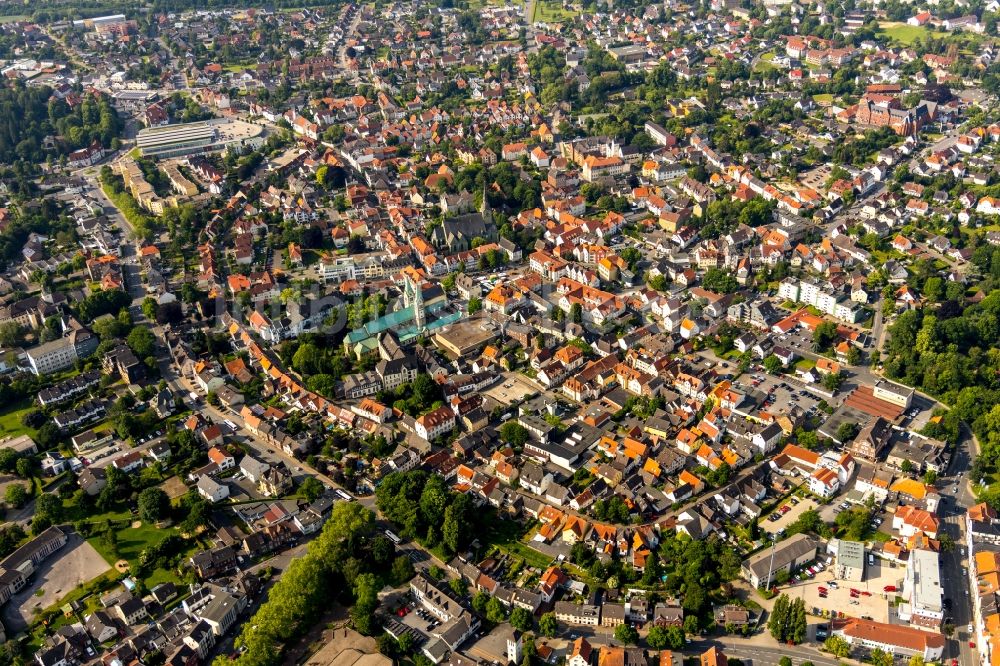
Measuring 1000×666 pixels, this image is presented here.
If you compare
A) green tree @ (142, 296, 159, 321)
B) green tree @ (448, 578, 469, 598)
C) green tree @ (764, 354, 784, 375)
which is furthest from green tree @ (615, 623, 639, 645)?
green tree @ (142, 296, 159, 321)

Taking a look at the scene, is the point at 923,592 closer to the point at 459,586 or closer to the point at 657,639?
the point at 657,639

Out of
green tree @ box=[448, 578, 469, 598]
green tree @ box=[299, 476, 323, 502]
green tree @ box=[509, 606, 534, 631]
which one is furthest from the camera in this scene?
green tree @ box=[299, 476, 323, 502]

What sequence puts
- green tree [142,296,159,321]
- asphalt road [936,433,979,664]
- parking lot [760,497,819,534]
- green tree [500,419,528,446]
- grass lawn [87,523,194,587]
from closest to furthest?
1. asphalt road [936,433,979,664]
2. grass lawn [87,523,194,587]
3. parking lot [760,497,819,534]
4. green tree [500,419,528,446]
5. green tree [142,296,159,321]

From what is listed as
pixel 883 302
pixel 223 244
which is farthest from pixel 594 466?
pixel 223 244

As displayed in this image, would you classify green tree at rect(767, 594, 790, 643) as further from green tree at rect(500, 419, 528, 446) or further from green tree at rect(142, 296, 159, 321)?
green tree at rect(142, 296, 159, 321)

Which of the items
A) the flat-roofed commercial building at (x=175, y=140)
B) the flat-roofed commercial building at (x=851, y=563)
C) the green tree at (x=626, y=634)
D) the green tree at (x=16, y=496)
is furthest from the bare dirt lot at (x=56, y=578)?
the flat-roofed commercial building at (x=175, y=140)

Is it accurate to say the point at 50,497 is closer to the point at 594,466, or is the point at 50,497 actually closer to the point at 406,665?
the point at 406,665

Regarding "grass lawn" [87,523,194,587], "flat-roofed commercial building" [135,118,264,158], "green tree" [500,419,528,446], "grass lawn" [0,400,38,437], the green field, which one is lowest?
"grass lawn" [87,523,194,587]
